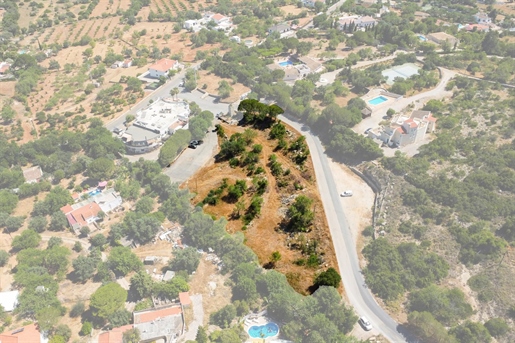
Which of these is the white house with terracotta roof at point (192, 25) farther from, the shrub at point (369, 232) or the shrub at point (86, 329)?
the shrub at point (86, 329)

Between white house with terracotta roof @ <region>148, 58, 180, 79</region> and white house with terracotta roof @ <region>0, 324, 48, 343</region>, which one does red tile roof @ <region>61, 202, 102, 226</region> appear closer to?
white house with terracotta roof @ <region>0, 324, 48, 343</region>

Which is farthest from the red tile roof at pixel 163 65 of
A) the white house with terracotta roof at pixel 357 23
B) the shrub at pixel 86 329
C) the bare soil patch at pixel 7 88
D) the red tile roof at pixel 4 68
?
the shrub at pixel 86 329

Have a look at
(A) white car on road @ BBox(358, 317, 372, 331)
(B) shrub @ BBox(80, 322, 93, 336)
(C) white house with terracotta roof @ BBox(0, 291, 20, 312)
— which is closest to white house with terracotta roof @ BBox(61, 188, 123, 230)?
(C) white house with terracotta roof @ BBox(0, 291, 20, 312)

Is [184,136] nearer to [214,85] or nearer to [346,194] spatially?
[214,85]

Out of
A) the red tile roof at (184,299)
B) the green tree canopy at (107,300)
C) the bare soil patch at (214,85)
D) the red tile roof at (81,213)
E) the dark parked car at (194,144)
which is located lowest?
the red tile roof at (184,299)

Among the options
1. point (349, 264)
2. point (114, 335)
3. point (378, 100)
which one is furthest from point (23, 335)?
point (378, 100)

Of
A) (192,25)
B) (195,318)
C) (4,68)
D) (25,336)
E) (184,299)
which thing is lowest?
(195,318)

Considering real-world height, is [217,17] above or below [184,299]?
above

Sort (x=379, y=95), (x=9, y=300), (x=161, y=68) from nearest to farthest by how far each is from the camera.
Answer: (x=9, y=300) < (x=379, y=95) < (x=161, y=68)
